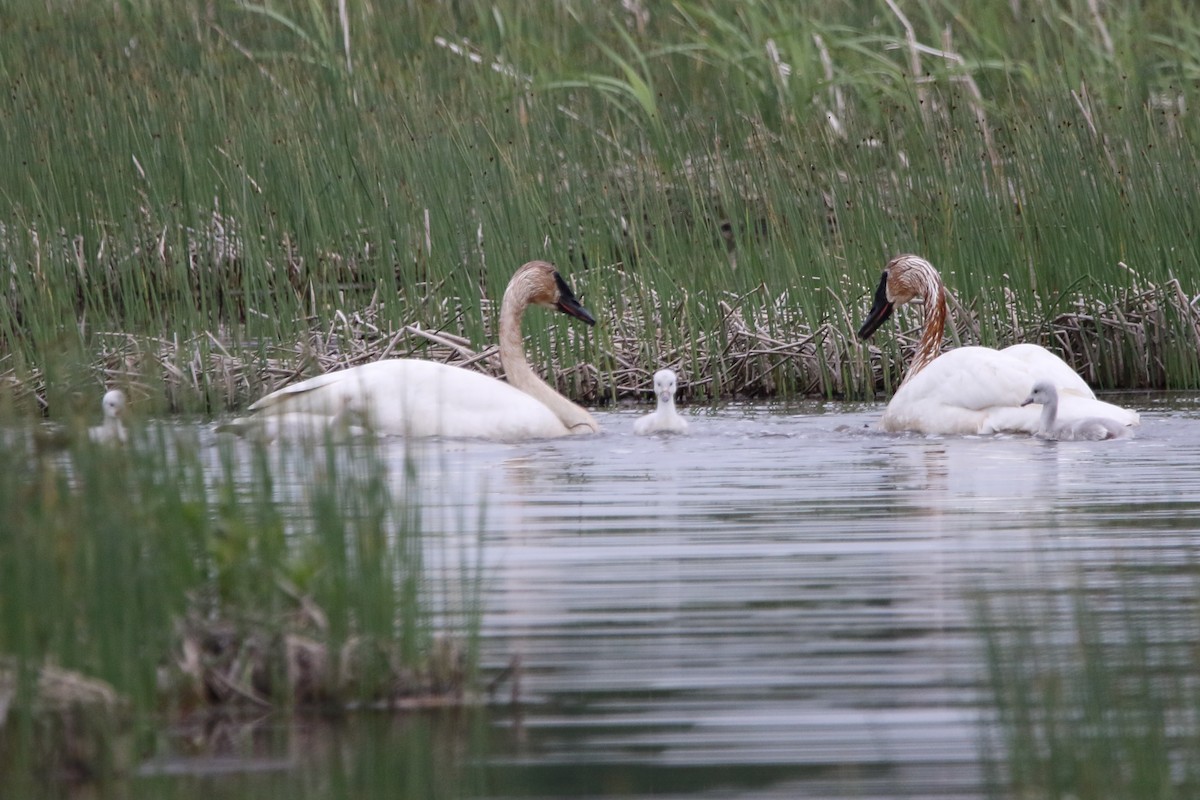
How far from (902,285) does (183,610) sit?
7437 mm

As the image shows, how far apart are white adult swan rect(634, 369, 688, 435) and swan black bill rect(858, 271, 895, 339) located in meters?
1.73

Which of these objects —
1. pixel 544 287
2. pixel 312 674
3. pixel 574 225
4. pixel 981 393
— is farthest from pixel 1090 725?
pixel 574 225

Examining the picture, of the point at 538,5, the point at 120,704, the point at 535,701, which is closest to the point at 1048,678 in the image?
the point at 535,701

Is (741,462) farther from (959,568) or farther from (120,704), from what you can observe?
(120,704)

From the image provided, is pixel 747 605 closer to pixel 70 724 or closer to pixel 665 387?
pixel 70 724

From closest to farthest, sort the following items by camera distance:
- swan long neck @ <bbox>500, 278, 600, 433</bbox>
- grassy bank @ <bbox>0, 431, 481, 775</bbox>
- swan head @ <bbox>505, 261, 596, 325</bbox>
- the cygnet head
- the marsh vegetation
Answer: grassy bank @ <bbox>0, 431, 481, 775</bbox> < the cygnet head < swan long neck @ <bbox>500, 278, 600, 433</bbox> < swan head @ <bbox>505, 261, 596, 325</bbox> < the marsh vegetation

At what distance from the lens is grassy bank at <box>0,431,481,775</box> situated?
3.70 metres

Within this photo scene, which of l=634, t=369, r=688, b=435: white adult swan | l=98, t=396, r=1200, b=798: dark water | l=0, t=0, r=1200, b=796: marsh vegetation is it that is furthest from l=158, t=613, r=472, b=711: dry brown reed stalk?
l=634, t=369, r=688, b=435: white adult swan

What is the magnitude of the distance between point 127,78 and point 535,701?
1054cm

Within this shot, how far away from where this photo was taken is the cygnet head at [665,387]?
31.9ft

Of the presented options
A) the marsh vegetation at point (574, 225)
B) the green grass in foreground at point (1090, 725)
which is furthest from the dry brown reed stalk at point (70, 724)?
the marsh vegetation at point (574, 225)

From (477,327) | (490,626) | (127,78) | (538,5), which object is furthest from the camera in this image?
(538,5)

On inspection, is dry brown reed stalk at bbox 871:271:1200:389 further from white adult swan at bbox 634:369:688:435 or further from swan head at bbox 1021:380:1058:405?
white adult swan at bbox 634:369:688:435

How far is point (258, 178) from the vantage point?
39.6 feet
